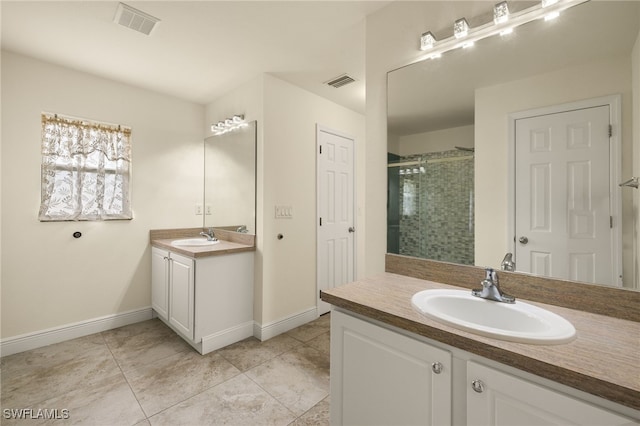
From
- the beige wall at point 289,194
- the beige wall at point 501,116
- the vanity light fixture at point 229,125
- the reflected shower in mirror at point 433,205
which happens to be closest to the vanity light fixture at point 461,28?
the beige wall at point 501,116

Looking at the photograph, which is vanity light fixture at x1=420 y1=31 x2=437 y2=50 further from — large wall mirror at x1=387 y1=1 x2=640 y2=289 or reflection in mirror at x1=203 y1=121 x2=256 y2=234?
reflection in mirror at x1=203 y1=121 x2=256 y2=234

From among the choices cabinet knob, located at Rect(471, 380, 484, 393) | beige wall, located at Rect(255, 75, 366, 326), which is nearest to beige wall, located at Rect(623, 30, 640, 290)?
cabinet knob, located at Rect(471, 380, 484, 393)

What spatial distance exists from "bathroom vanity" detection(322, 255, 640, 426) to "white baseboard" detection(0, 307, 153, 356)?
2.66 meters

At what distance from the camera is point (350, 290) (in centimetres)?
132

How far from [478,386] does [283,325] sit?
2209mm

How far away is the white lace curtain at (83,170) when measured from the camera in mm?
Answer: 2475

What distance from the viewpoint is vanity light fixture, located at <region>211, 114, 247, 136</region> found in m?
2.84

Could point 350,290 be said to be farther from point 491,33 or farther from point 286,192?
point 286,192

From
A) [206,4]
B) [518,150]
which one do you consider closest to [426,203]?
[518,150]

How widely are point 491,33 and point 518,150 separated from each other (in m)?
0.59

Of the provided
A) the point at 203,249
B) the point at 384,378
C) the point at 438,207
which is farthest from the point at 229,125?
the point at 384,378

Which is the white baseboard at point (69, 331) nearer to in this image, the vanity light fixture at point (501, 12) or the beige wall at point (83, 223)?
the beige wall at point (83, 223)

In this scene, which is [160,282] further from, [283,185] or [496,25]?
[496,25]

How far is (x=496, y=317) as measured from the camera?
115 cm
